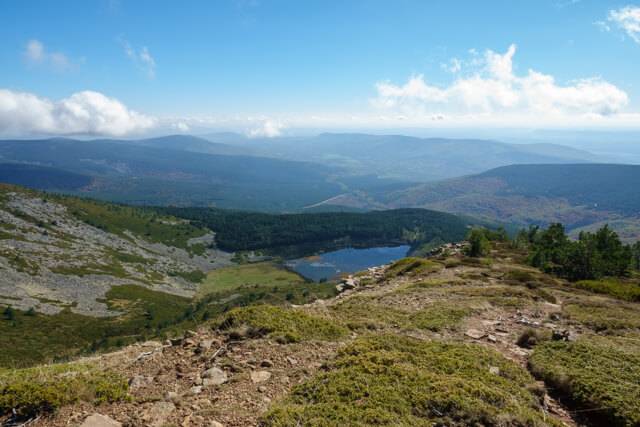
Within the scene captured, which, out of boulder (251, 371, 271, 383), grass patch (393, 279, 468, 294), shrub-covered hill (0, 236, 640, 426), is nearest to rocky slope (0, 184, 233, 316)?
grass patch (393, 279, 468, 294)

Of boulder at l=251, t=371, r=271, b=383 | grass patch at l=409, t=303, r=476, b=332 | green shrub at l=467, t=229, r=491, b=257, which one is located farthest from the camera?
green shrub at l=467, t=229, r=491, b=257

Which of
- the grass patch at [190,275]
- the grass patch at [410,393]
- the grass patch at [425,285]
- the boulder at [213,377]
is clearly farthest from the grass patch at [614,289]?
the grass patch at [190,275]

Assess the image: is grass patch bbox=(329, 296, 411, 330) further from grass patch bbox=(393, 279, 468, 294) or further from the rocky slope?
the rocky slope

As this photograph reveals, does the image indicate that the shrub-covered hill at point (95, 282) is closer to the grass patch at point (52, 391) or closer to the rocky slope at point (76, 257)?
the rocky slope at point (76, 257)

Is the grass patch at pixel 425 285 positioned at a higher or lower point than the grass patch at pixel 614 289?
lower

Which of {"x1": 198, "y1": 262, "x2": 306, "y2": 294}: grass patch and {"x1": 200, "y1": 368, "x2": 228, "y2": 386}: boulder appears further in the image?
{"x1": 198, "y1": 262, "x2": 306, "y2": 294}: grass patch

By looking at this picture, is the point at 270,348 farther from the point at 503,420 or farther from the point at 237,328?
the point at 503,420
